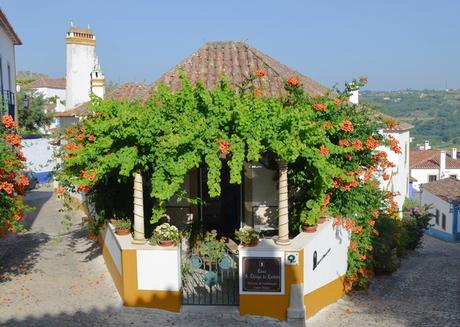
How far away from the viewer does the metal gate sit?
9.70 metres

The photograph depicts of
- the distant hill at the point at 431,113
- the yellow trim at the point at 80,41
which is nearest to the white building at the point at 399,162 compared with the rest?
the yellow trim at the point at 80,41

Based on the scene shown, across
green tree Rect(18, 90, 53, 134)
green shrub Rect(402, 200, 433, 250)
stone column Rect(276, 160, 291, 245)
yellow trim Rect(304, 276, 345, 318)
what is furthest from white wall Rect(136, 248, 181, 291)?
green tree Rect(18, 90, 53, 134)

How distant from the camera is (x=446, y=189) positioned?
127 feet

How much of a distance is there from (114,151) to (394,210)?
296 inches

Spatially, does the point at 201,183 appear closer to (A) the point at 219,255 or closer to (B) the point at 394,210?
(A) the point at 219,255

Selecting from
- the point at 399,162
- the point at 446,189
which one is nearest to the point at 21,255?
the point at 399,162

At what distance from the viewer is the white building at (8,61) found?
19.8m

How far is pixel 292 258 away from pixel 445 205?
31179mm

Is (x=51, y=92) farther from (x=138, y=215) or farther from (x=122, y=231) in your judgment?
(x=138, y=215)

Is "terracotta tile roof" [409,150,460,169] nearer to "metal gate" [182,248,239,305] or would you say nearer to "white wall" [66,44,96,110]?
"white wall" [66,44,96,110]

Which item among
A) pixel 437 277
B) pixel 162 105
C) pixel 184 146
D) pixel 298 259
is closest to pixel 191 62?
pixel 162 105

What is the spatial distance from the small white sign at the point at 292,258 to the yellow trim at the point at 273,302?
77 mm

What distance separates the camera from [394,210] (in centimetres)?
1352

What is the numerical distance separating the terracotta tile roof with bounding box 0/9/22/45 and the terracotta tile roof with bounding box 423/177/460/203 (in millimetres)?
28044
